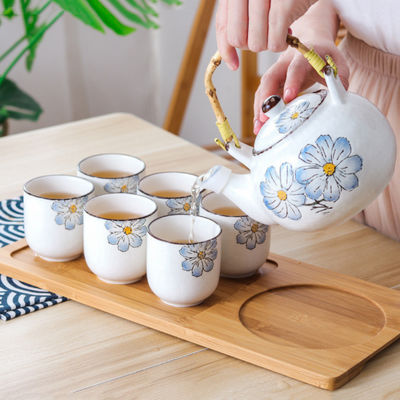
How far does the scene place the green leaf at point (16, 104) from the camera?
2332 millimetres

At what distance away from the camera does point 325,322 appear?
0.68m

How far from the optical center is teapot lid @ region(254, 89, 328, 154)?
0.60 metres

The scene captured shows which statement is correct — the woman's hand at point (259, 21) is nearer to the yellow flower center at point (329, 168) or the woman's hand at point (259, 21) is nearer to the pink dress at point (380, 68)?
the yellow flower center at point (329, 168)

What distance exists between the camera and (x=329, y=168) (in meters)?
0.58

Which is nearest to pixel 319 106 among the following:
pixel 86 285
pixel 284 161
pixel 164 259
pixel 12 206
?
pixel 284 161

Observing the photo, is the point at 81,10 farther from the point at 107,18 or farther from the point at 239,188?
the point at 239,188

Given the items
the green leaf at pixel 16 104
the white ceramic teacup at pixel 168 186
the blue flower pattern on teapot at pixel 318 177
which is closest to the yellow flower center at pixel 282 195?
the blue flower pattern on teapot at pixel 318 177

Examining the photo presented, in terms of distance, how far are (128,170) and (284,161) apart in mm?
402

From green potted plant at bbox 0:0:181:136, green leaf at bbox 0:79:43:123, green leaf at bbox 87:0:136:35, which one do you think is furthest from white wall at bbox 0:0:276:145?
green leaf at bbox 87:0:136:35

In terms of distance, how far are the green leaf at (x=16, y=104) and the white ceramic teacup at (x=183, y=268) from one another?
1.77 m

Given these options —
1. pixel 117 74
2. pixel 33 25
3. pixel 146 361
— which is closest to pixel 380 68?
pixel 146 361

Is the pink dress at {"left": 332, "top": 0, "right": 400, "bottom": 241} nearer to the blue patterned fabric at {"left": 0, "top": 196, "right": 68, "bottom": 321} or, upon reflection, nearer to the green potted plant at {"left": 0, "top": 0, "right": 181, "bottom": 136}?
the blue patterned fabric at {"left": 0, "top": 196, "right": 68, "bottom": 321}

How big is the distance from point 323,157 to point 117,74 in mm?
2639

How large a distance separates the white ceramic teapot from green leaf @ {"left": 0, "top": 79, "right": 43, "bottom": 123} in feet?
6.18
